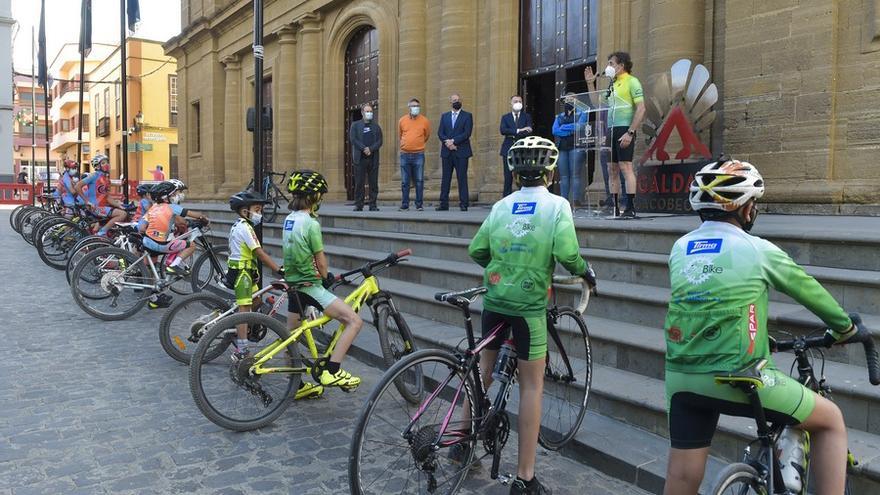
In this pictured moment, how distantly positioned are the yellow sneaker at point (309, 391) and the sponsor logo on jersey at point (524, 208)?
2.67 m

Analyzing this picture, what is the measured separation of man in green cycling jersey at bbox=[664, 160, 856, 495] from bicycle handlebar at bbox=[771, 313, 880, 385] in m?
0.03

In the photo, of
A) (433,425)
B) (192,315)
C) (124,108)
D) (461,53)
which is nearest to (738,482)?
(433,425)

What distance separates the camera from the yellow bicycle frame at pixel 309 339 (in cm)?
506

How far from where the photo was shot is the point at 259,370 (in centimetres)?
504

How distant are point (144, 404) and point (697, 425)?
14.8 ft

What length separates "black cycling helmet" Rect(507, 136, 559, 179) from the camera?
12.7 feet

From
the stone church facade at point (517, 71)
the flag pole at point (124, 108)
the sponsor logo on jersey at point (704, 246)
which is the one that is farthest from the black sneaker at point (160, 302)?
the flag pole at point (124, 108)

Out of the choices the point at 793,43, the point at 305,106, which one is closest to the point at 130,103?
the point at 305,106

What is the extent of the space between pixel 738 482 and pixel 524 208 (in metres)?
1.81

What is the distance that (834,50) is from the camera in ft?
28.1

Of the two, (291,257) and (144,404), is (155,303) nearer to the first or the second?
(144,404)

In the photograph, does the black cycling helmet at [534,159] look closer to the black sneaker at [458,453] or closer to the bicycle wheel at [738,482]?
the black sneaker at [458,453]

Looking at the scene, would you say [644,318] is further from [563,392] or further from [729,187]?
[729,187]

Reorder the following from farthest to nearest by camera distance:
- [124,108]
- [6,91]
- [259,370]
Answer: [6,91]
[124,108]
[259,370]
